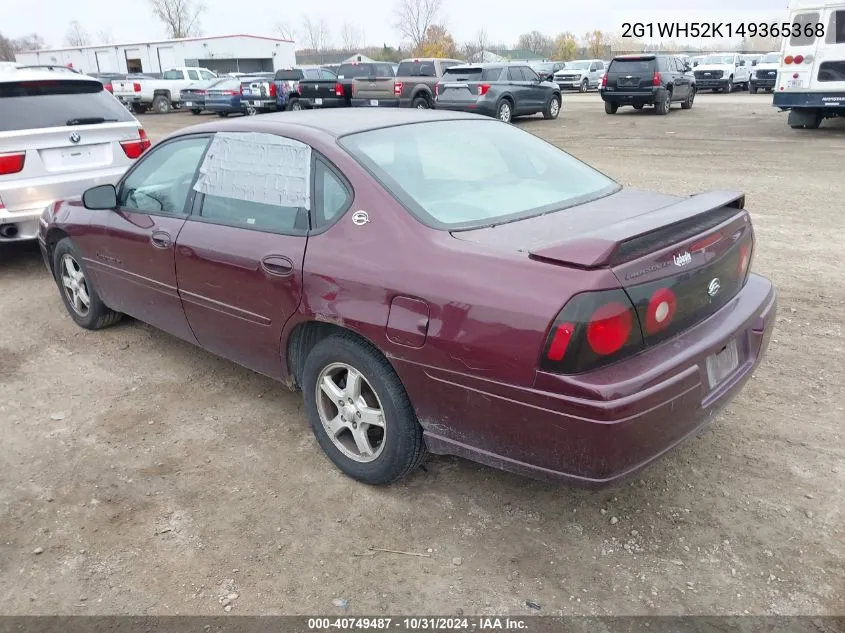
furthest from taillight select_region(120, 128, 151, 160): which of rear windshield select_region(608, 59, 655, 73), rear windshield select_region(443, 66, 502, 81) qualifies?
rear windshield select_region(608, 59, 655, 73)

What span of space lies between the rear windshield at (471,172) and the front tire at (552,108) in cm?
1651

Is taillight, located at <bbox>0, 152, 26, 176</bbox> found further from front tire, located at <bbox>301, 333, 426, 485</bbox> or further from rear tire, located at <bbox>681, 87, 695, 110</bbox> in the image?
rear tire, located at <bbox>681, 87, 695, 110</bbox>

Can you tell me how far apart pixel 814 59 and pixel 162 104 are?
23468 mm

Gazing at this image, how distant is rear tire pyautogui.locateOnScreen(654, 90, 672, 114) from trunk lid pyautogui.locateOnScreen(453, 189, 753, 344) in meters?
18.2

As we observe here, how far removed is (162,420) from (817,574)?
3.13m

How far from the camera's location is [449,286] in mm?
2562

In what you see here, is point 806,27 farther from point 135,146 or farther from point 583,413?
point 583,413

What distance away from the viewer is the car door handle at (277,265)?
312 centimetres

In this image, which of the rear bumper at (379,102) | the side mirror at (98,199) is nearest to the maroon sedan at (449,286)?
the side mirror at (98,199)

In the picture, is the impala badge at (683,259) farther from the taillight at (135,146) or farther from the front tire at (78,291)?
the taillight at (135,146)

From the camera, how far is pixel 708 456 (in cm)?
329

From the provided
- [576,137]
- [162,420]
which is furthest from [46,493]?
[576,137]

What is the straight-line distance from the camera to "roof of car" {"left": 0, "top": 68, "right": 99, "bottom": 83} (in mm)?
6023

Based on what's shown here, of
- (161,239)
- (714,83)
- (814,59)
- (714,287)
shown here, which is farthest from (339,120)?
(714,83)
